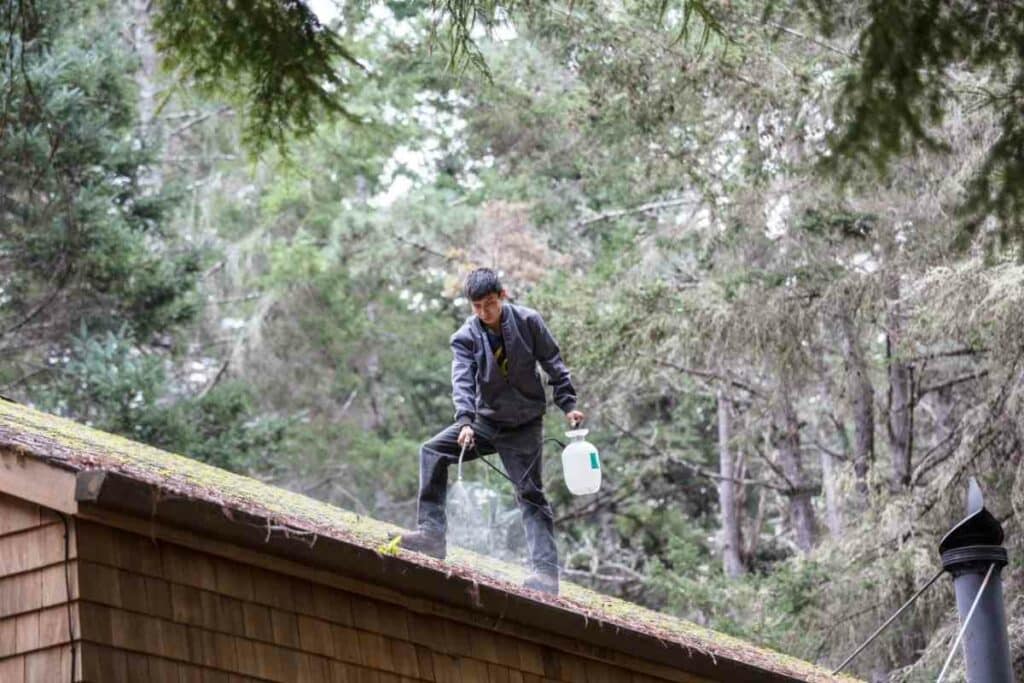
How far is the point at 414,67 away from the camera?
24062mm

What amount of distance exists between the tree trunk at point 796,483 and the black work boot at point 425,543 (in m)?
13.5

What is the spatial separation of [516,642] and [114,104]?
15505 mm

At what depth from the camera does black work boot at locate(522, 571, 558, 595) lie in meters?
8.13

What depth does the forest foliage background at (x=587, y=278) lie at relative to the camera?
14555 mm

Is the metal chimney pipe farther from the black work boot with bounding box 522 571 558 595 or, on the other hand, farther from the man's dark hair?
the man's dark hair

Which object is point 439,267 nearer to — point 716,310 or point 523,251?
point 523,251

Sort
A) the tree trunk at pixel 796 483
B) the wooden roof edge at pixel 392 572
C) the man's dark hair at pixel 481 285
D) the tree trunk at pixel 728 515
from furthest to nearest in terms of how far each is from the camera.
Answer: the tree trunk at pixel 728 515 → the tree trunk at pixel 796 483 → the man's dark hair at pixel 481 285 → the wooden roof edge at pixel 392 572

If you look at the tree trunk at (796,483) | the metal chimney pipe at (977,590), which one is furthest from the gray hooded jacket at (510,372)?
the tree trunk at (796,483)

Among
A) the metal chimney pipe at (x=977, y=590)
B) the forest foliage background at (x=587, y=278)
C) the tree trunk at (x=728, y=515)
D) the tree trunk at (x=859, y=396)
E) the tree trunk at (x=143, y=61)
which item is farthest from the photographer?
the tree trunk at (x=143, y=61)

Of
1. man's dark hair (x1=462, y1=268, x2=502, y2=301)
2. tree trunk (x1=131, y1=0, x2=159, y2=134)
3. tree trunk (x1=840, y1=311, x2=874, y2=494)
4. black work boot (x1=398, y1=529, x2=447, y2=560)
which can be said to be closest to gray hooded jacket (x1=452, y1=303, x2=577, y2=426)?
man's dark hair (x1=462, y1=268, x2=502, y2=301)

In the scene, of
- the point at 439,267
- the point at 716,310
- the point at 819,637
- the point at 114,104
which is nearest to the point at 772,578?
the point at 819,637

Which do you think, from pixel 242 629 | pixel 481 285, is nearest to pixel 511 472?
pixel 481 285

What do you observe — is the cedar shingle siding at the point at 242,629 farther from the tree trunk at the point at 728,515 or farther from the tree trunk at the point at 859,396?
the tree trunk at the point at 728,515

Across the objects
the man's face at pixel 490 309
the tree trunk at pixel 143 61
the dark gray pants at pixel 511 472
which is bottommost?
the dark gray pants at pixel 511 472
